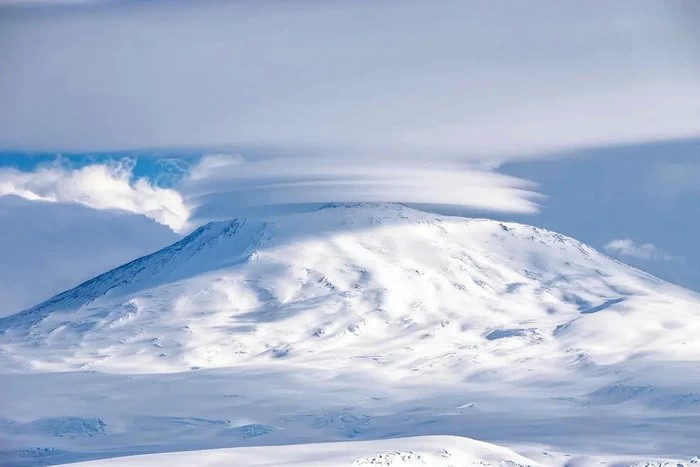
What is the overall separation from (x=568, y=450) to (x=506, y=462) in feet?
125

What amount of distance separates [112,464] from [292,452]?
79.2 ft

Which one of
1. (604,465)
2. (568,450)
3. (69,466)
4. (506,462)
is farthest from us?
(568,450)

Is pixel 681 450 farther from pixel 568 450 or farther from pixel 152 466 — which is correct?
pixel 152 466

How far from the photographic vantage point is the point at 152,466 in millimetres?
144375

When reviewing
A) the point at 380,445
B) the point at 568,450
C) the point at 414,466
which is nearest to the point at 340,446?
the point at 380,445

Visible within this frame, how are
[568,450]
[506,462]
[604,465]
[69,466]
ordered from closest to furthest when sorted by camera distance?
[69,466]
[506,462]
[604,465]
[568,450]

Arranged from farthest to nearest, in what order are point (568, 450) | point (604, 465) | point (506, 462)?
point (568, 450) < point (604, 465) < point (506, 462)

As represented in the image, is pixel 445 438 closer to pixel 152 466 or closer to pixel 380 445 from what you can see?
pixel 380 445

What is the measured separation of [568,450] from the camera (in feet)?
633

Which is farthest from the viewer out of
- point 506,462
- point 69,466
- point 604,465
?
point 604,465

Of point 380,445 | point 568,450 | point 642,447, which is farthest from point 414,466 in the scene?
point 642,447

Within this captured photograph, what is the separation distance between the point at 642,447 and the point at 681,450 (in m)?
8.11

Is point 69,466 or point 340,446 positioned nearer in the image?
point 69,466

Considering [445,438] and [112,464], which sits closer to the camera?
[112,464]
